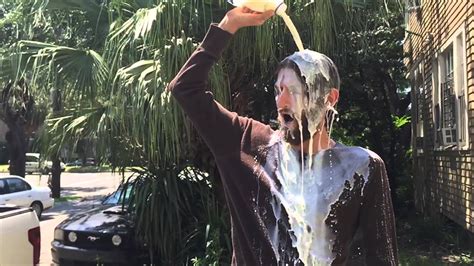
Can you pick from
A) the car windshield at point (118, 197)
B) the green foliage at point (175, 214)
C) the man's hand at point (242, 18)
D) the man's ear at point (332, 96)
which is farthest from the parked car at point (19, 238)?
the man's ear at point (332, 96)

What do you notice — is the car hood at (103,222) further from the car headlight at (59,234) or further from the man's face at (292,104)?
the man's face at (292,104)

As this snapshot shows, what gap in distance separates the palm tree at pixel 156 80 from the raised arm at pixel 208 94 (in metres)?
3.48

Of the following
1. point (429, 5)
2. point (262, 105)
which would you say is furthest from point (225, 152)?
point (429, 5)

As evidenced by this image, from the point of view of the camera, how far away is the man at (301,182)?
169 centimetres

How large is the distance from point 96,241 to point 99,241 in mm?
47

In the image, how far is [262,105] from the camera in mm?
7125

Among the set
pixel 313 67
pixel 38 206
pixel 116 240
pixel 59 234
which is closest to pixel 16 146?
pixel 38 206

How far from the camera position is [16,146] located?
71.1 ft

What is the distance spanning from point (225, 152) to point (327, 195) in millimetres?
347

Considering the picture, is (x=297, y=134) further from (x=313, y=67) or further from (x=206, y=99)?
(x=206, y=99)

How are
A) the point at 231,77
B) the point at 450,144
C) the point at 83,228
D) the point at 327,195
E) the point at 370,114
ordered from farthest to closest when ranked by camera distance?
the point at 370,114
the point at 450,144
the point at 83,228
the point at 231,77
the point at 327,195

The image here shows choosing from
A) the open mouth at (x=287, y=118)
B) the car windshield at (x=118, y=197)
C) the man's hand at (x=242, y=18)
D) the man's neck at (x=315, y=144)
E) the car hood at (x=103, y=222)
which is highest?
the man's hand at (x=242, y=18)

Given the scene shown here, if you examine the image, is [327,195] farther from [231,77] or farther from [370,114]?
[370,114]

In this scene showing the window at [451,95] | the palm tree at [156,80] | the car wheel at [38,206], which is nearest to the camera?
the palm tree at [156,80]
